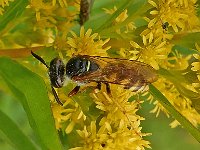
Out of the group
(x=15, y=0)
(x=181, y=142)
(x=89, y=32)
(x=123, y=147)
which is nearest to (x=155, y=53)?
(x=89, y=32)

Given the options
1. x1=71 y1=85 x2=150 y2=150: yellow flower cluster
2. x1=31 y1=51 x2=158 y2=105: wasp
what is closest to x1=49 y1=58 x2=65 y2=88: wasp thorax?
x1=31 y1=51 x2=158 y2=105: wasp

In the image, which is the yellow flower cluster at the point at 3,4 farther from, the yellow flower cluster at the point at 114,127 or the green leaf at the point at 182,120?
the green leaf at the point at 182,120

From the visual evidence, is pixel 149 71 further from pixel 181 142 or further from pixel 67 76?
pixel 181 142

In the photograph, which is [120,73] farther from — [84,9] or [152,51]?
[84,9]

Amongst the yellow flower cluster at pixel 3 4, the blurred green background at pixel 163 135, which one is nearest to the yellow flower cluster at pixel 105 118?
the yellow flower cluster at pixel 3 4

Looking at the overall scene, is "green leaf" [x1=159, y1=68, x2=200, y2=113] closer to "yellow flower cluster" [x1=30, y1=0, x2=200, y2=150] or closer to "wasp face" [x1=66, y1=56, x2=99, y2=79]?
"yellow flower cluster" [x1=30, y1=0, x2=200, y2=150]

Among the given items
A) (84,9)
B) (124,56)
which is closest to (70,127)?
Result: (124,56)
